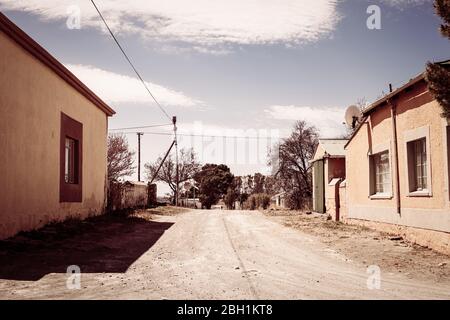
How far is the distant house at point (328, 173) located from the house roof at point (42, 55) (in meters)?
11.1

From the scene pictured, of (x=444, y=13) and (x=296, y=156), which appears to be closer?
(x=444, y=13)

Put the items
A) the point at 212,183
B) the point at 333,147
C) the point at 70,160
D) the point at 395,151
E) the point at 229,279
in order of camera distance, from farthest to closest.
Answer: the point at 212,183
the point at 333,147
the point at 70,160
the point at 395,151
the point at 229,279

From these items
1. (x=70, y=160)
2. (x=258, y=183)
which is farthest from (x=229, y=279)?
(x=258, y=183)

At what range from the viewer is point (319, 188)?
2122cm

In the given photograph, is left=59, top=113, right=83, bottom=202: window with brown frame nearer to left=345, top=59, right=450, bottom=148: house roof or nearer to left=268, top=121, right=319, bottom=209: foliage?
left=345, top=59, right=450, bottom=148: house roof

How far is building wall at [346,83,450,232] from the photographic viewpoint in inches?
360

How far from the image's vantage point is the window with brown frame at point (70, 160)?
13656 mm

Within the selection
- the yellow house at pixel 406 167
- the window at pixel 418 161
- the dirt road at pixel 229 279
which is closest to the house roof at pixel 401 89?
the yellow house at pixel 406 167

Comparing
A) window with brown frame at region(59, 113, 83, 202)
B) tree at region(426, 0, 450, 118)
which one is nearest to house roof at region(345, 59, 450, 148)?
tree at region(426, 0, 450, 118)

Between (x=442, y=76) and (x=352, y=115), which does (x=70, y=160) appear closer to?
(x=352, y=115)

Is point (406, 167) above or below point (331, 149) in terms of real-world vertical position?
below

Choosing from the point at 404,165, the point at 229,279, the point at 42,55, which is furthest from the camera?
the point at 42,55

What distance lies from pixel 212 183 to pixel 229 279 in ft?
183

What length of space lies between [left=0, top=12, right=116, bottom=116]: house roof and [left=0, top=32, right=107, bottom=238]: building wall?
0.14 m
